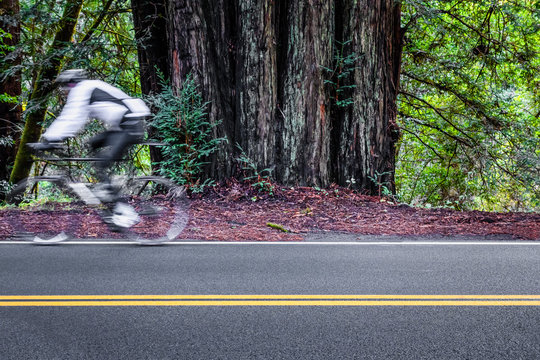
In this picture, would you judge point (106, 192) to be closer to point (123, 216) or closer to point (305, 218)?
point (123, 216)

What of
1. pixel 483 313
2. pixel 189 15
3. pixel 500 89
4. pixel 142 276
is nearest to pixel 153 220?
pixel 142 276

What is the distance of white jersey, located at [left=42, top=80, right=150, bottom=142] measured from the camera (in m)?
5.58

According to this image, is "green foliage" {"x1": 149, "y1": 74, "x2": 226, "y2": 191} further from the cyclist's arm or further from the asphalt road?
the cyclist's arm

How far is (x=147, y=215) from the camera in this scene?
6.71 metres

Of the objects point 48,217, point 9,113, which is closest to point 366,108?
point 48,217

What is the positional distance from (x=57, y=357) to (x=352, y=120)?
8345mm

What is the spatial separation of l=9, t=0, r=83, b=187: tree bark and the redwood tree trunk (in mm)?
3863

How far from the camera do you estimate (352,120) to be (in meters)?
10.4

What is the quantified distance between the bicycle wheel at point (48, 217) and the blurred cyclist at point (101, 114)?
3.35ft

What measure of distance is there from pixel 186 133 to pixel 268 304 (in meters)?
6.40

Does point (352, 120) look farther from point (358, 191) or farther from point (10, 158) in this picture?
point (10, 158)

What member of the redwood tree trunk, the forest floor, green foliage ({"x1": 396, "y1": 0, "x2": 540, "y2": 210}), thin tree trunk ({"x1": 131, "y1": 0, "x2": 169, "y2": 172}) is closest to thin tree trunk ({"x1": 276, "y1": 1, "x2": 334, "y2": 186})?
the redwood tree trunk

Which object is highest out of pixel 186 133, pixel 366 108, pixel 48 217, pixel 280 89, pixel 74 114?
pixel 280 89

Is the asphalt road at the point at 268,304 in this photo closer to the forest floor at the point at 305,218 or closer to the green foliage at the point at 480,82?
the forest floor at the point at 305,218
